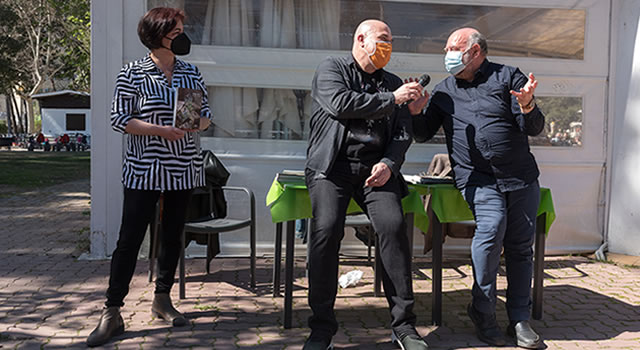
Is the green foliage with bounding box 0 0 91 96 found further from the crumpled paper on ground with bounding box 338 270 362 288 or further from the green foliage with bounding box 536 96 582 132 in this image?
the crumpled paper on ground with bounding box 338 270 362 288

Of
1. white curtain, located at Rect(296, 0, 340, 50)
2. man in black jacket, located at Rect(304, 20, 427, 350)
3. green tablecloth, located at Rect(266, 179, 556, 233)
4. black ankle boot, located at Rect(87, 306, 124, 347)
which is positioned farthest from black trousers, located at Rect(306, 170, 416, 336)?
white curtain, located at Rect(296, 0, 340, 50)

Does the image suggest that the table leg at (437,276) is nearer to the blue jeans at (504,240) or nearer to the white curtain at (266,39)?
the blue jeans at (504,240)

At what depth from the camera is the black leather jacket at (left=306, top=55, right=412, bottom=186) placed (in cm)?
349

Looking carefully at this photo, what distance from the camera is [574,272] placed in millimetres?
5703

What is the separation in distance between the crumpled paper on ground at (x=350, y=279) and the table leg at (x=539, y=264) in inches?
58.4

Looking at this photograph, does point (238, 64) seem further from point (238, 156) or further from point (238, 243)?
point (238, 243)

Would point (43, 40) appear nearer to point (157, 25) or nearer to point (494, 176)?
point (157, 25)

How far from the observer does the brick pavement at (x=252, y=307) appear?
149 inches

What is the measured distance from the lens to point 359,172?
362 centimetres

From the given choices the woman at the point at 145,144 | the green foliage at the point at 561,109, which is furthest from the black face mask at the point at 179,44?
the green foliage at the point at 561,109

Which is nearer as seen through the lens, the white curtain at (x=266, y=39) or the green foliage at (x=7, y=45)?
the white curtain at (x=266, y=39)

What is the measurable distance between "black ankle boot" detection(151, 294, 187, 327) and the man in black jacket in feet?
3.19

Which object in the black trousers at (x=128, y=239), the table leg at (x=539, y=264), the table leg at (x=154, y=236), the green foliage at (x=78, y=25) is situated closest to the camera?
the black trousers at (x=128, y=239)

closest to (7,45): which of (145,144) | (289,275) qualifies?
(145,144)
